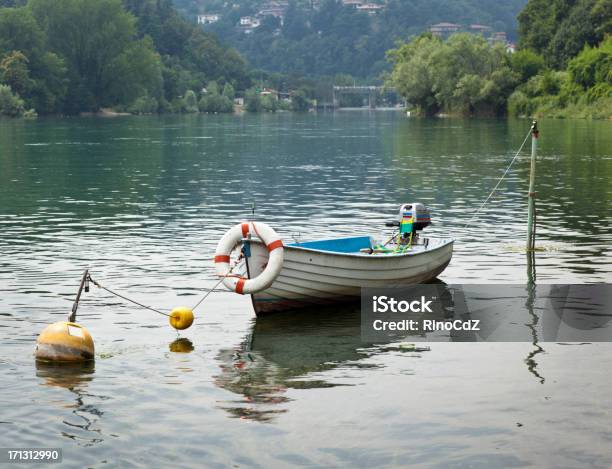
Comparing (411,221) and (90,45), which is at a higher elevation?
(90,45)

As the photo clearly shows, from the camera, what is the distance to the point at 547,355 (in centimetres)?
1950

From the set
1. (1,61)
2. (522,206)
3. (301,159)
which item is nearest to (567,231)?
(522,206)

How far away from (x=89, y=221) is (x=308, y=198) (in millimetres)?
11500

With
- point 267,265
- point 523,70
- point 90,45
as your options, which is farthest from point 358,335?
point 90,45

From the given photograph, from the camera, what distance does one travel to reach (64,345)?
1839 cm

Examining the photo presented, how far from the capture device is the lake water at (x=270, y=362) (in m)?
14.8

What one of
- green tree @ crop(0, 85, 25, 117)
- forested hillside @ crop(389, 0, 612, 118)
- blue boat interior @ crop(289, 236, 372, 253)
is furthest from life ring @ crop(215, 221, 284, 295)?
green tree @ crop(0, 85, 25, 117)

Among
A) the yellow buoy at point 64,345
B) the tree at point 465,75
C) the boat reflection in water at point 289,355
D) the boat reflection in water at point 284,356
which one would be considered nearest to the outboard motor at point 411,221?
the boat reflection in water at point 289,355

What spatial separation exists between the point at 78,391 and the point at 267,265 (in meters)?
5.42

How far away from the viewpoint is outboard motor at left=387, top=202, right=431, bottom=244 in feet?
87.4

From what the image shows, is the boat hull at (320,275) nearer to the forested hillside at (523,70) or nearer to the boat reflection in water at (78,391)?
the boat reflection in water at (78,391)

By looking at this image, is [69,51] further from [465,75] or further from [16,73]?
[465,75]

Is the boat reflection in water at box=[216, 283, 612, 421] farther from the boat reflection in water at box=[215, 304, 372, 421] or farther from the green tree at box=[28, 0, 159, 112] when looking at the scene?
the green tree at box=[28, 0, 159, 112]

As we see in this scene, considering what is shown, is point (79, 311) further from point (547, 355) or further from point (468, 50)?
point (468, 50)
